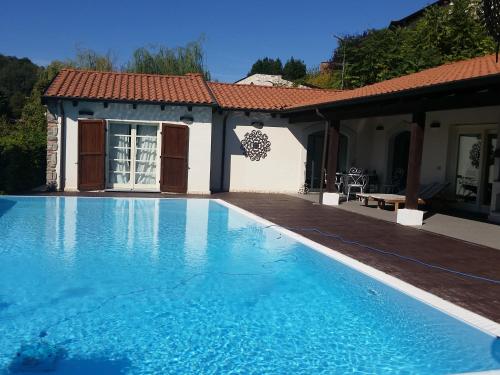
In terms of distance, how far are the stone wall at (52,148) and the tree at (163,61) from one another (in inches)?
601

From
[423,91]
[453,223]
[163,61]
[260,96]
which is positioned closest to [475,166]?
[453,223]

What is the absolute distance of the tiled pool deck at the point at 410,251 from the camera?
5.88 metres

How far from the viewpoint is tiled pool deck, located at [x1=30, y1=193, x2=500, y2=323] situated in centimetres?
588

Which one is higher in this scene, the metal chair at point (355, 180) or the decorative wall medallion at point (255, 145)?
the decorative wall medallion at point (255, 145)

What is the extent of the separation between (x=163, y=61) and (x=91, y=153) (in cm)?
1582

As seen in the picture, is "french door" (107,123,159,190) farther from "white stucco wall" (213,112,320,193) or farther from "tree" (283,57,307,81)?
"tree" (283,57,307,81)

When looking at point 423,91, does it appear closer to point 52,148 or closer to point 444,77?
point 444,77

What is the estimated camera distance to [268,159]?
692 inches

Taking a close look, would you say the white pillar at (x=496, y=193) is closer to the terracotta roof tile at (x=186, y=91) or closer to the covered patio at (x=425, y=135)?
the covered patio at (x=425, y=135)

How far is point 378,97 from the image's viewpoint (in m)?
11.3

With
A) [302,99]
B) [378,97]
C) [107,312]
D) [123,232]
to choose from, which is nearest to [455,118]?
[378,97]

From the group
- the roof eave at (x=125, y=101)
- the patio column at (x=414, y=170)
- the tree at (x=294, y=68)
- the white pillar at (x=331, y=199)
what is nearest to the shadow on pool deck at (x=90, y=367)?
the patio column at (x=414, y=170)

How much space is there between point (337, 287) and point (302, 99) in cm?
1365

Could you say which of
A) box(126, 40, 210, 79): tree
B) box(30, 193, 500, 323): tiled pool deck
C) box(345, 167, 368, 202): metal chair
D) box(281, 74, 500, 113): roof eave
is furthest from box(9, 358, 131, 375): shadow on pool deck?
box(126, 40, 210, 79): tree
